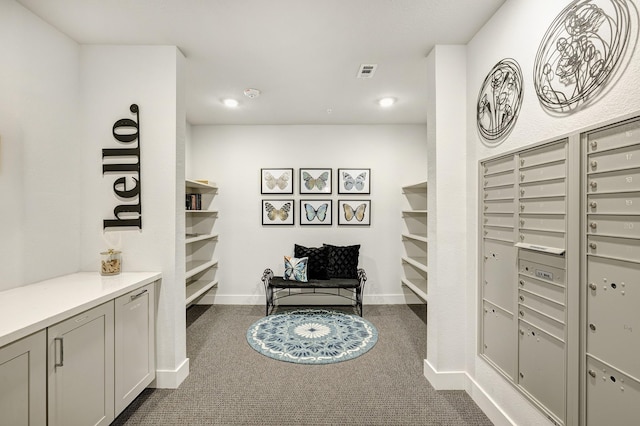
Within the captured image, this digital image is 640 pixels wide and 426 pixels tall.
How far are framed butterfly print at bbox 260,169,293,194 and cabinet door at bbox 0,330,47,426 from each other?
10.2ft

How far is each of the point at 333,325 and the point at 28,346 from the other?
272 centimetres

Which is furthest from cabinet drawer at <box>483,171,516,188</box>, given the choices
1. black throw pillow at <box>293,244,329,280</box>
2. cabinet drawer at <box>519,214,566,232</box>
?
black throw pillow at <box>293,244,329,280</box>

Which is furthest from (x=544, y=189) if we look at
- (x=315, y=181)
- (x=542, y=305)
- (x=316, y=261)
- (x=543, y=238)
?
(x=315, y=181)

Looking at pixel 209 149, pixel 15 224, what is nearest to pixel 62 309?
pixel 15 224

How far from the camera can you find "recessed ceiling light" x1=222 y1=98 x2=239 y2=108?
10.8 feet

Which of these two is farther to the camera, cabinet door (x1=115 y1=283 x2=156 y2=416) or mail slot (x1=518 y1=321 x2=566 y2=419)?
cabinet door (x1=115 y1=283 x2=156 y2=416)

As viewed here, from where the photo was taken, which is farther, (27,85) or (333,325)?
(333,325)

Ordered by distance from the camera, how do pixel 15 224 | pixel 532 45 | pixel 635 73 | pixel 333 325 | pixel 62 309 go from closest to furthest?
pixel 635 73, pixel 62 309, pixel 532 45, pixel 15 224, pixel 333 325

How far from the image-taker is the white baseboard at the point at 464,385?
1.88 m

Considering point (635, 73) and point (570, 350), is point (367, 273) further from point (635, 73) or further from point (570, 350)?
point (635, 73)

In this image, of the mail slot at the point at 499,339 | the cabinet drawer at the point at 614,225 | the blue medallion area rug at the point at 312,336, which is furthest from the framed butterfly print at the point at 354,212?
the cabinet drawer at the point at 614,225

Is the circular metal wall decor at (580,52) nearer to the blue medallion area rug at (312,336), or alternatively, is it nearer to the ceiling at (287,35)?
the ceiling at (287,35)

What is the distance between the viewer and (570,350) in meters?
1.31

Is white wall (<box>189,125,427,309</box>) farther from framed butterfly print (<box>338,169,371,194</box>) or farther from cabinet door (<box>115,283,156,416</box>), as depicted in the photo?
cabinet door (<box>115,283,156,416</box>)
